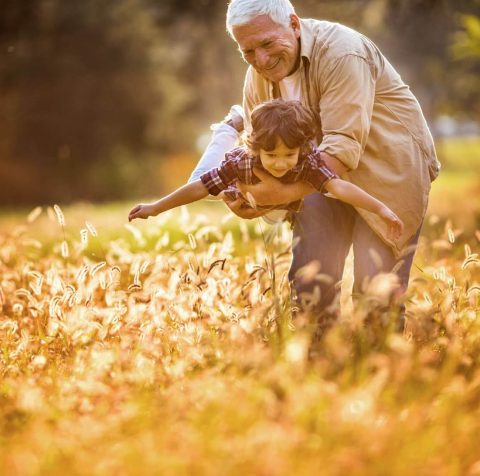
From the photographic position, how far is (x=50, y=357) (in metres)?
4.88

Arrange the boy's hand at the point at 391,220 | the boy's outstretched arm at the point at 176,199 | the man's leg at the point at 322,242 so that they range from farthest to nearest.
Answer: the man's leg at the point at 322,242, the boy's outstretched arm at the point at 176,199, the boy's hand at the point at 391,220

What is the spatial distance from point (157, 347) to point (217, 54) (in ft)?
102

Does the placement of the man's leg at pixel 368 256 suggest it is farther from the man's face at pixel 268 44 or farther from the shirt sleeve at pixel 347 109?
the man's face at pixel 268 44

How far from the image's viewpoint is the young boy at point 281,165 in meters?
4.51

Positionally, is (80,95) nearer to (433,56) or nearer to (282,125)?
(433,56)

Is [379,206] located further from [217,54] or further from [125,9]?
[217,54]

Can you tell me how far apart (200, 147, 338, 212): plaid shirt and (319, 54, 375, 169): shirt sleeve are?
0.30ft

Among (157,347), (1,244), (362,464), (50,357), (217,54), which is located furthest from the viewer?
(217,54)

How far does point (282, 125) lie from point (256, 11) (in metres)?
0.56

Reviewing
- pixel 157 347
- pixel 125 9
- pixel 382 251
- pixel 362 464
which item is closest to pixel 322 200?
pixel 382 251

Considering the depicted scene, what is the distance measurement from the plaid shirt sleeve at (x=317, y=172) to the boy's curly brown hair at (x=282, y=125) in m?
0.08

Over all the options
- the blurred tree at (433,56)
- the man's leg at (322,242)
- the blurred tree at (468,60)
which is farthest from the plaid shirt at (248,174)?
the blurred tree at (433,56)

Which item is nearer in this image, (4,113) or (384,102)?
(384,102)

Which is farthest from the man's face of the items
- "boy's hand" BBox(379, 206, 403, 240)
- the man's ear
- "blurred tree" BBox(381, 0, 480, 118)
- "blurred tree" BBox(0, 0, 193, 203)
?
"blurred tree" BBox(0, 0, 193, 203)
